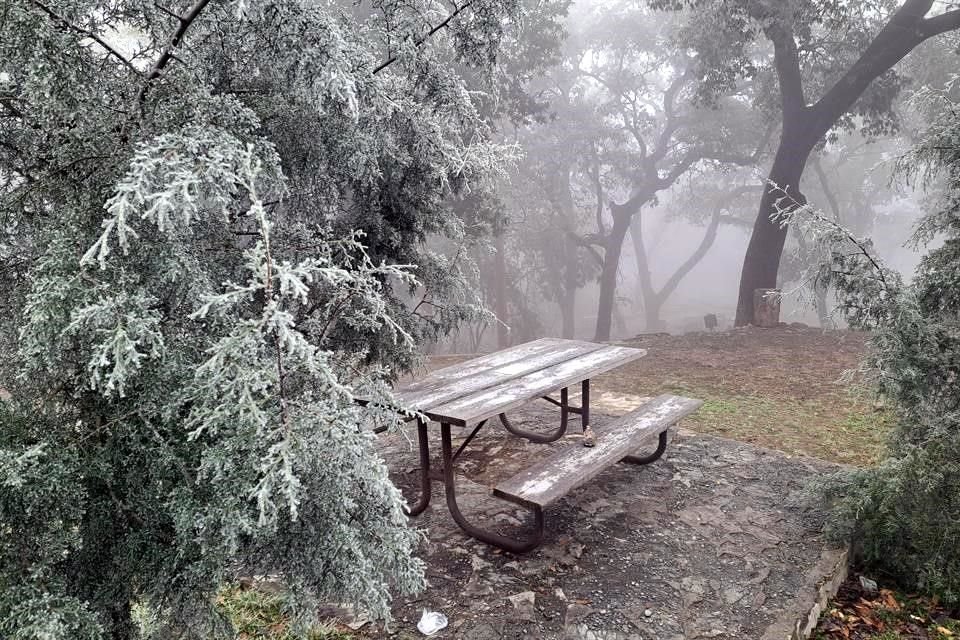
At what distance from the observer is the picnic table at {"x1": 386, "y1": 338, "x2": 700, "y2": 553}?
322 centimetres

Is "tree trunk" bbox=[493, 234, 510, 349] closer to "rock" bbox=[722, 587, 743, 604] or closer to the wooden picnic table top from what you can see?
the wooden picnic table top

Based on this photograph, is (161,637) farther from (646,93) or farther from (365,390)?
(646,93)

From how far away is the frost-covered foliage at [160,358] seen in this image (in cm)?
169

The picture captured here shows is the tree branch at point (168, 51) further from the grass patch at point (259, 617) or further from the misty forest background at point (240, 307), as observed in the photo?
the grass patch at point (259, 617)

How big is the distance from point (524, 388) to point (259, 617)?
1985mm

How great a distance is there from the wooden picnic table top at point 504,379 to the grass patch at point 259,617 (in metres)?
1.20

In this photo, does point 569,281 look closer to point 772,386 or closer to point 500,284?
point 500,284

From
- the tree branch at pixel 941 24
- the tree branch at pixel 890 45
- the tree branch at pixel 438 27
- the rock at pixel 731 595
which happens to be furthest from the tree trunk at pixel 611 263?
the tree branch at pixel 438 27

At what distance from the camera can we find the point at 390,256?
13.9ft

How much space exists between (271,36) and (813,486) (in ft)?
13.0

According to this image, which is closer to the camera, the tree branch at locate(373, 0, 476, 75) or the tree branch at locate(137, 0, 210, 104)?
the tree branch at locate(137, 0, 210, 104)

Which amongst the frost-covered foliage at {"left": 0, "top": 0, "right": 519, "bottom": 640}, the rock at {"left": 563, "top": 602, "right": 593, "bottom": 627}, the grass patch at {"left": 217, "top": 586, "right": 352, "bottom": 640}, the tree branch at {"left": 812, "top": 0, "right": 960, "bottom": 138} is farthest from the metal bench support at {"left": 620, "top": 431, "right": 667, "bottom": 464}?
the tree branch at {"left": 812, "top": 0, "right": 960, "bottom": 138}

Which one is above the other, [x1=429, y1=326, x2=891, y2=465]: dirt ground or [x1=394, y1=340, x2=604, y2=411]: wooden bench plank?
[x1=394, y1=340, x2=604, y2=411]: wooden bench plank

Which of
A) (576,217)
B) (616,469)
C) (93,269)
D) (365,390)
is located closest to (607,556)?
(616,469)
